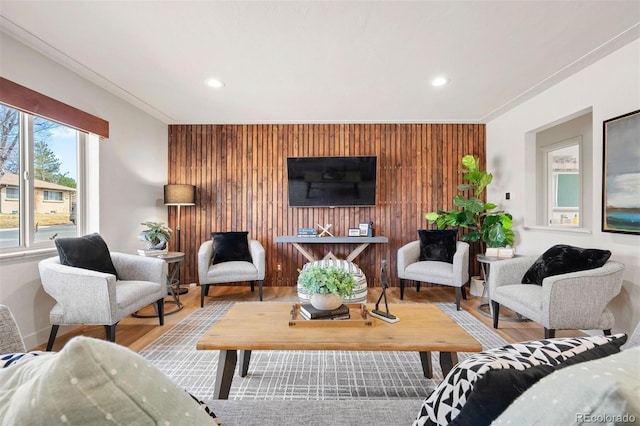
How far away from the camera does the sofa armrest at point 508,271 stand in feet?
8.64

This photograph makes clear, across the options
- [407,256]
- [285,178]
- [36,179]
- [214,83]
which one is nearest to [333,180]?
[285,178]

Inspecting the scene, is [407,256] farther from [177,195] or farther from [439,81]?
[177,195]

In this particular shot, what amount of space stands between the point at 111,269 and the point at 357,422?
2.63 metres

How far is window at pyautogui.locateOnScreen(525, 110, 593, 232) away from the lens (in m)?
3.38

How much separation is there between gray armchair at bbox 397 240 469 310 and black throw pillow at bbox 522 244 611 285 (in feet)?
2.10

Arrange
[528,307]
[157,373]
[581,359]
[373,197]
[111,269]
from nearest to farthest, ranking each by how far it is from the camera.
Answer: [157,373]
[581,359]
[528,307]
[111,269]
[373,197]

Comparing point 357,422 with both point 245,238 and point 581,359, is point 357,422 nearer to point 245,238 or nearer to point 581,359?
point 581,359

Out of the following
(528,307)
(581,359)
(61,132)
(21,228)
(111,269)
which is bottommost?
(528,307)

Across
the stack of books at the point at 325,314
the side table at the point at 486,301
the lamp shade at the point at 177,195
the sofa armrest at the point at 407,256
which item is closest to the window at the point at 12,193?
the lamp shade at the point at 177,195

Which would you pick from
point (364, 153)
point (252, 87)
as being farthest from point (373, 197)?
point (252, 87)

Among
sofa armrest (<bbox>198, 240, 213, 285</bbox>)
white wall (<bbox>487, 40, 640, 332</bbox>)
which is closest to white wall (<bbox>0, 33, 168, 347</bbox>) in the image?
sofa armrest (<bbox>198, 240, 213, 285</bbox>)

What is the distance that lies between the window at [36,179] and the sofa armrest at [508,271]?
4.10 metres

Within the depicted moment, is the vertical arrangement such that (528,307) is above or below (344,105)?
below

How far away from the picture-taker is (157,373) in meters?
0.50
